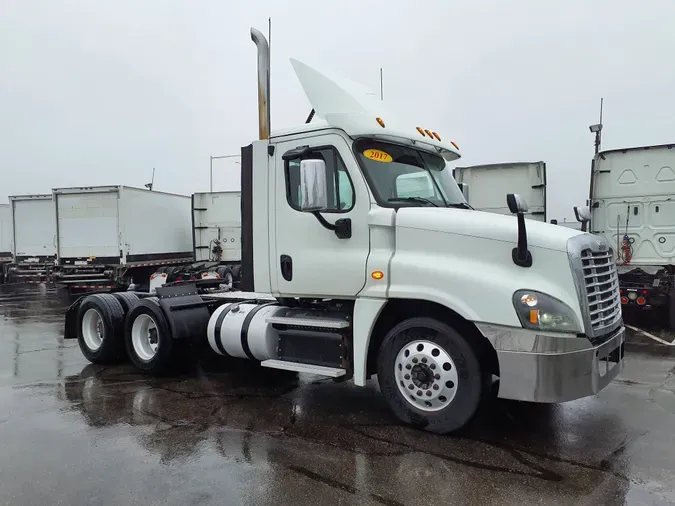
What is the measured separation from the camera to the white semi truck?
4391 millimetres

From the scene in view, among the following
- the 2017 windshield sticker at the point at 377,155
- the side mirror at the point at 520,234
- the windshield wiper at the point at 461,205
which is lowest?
the side mirror at the point at 520,234

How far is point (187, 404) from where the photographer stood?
605 centimetres

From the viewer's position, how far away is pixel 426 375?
15.8ft

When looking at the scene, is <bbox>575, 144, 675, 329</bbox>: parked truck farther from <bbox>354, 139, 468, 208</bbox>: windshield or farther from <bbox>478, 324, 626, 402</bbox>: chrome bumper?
<bbox>478, 324, 626, 402</bbox>: chrome bumper

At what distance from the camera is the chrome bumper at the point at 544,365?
4301 mm

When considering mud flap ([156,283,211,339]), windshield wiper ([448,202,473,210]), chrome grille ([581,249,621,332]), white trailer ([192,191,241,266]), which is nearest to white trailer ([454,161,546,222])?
windshield wiper ([448,202,473,210])

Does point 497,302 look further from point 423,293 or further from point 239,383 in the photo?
Answer: point 239,383

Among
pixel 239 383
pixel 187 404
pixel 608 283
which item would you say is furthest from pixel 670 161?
pixel 187 404

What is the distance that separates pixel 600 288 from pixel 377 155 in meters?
2.36

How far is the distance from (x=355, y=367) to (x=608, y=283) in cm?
243

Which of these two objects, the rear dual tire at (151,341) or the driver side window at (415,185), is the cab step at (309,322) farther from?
the rear dual tire at (151,341)

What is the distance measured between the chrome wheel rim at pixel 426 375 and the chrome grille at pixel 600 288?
1240mm

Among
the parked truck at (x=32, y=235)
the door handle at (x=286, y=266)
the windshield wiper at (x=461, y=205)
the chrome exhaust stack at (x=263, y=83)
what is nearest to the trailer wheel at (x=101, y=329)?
the door handle at (x=286, y=266)

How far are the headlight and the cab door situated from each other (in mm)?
1558
